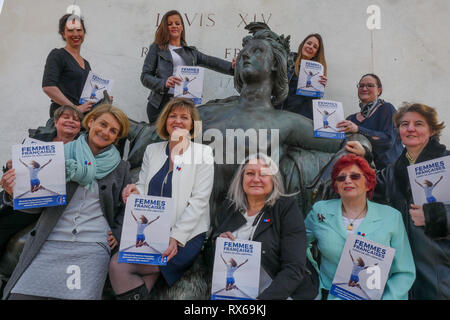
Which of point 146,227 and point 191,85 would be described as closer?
point 146,227

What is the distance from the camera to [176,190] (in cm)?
305

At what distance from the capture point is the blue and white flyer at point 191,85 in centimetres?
413

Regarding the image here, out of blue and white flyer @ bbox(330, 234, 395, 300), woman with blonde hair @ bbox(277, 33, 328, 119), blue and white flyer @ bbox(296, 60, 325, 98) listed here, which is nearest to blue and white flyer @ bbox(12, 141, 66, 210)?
blue and white flyer @ bbox(330, 234, 395, 300)

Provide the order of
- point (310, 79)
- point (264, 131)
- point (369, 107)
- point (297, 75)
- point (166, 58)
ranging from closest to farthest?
1. point (264, 131)
2. point (310, 79)
3. point (369, 107)
4. point (166, 58)
5. point (297, 75)

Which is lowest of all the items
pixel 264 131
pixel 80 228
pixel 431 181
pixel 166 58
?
pixel 80 228

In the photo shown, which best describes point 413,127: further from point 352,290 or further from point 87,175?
point 87,175

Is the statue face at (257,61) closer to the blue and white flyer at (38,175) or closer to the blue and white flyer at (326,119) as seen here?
the blue and white flyer at (326,119)

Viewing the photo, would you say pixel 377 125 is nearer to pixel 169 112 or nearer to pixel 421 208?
pixel 421 208

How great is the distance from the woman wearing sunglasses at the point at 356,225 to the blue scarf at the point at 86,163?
142 centimetres

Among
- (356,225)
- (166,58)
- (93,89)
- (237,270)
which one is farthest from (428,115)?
(93,89)

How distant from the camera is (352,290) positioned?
2693 mm

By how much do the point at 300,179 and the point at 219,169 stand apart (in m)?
0.68

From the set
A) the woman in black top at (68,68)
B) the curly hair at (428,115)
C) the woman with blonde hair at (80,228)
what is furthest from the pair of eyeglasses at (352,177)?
the woman in black top at (68,68)

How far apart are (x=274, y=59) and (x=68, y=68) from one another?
2.02 m
